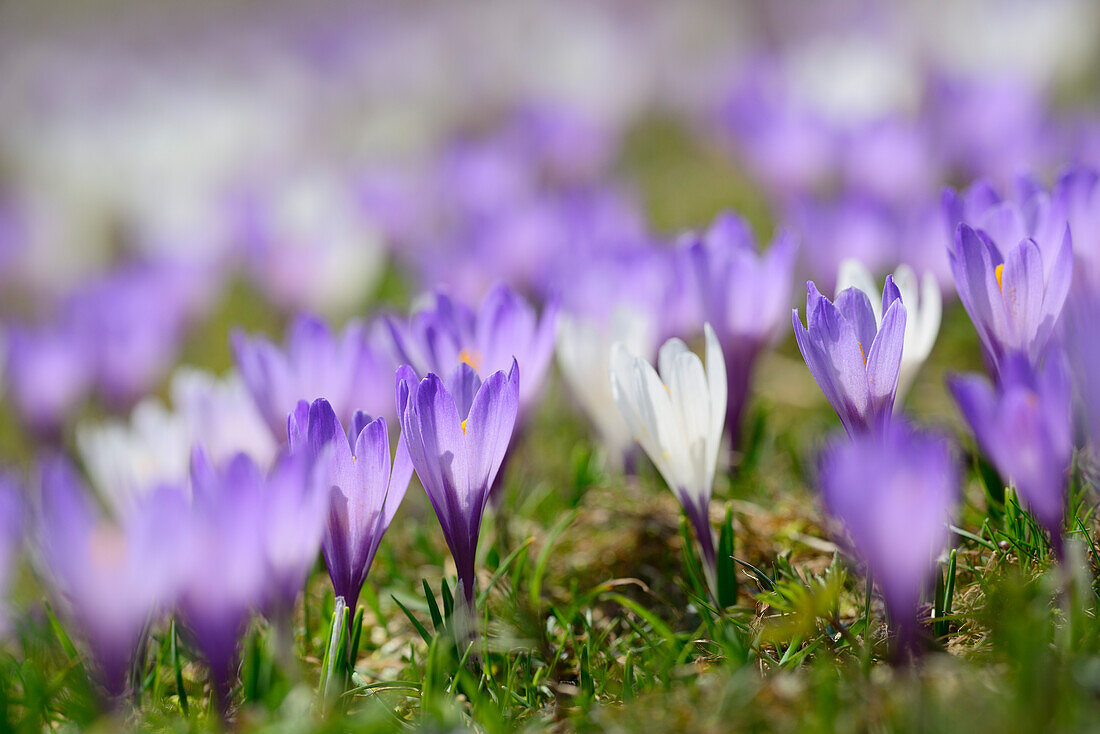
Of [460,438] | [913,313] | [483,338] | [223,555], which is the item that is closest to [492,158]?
[483,338]

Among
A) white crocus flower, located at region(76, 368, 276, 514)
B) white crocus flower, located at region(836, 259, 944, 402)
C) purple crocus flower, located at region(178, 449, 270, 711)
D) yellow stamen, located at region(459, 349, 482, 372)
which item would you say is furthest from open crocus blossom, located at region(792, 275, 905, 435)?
white crocus flower, located at region(76, 368, 276, 514)

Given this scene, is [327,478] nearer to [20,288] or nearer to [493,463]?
[493,463]

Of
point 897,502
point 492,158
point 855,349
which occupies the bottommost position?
point 897,502

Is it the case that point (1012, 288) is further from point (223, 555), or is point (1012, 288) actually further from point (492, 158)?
point (492, 158)

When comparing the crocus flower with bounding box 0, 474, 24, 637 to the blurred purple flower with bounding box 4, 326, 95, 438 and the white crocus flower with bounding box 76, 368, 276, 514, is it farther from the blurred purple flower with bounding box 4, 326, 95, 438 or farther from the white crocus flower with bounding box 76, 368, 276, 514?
the blurred purple flower with bounding box 4, 326, 95, 438

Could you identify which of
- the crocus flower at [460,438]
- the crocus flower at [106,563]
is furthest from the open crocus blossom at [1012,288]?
the crocus flower at [106,563]

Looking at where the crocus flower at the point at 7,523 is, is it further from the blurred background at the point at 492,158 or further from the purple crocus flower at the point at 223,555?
the blurred background at the point at 492,158
